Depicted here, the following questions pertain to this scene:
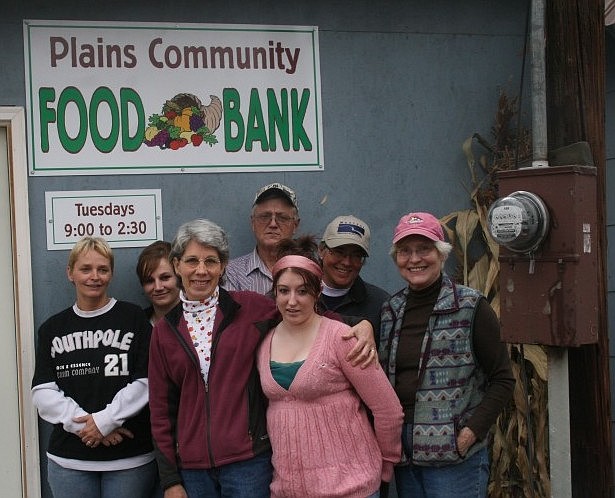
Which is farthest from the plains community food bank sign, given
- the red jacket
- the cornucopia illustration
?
the red jacket

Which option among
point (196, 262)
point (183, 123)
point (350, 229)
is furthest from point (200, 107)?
point (196, 262)

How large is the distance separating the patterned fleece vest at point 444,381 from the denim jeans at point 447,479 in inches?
Result: 2.2

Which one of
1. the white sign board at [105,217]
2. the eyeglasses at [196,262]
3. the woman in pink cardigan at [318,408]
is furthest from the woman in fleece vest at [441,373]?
the white sign board at [105,217]

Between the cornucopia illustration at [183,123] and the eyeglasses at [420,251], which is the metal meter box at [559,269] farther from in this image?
the cornucopia illustration at [183,123]

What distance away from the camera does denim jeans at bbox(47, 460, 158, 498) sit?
4.35 m

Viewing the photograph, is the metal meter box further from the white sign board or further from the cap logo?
the white sign board

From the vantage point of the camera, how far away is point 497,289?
5.47m

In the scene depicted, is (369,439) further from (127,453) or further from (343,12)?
(343,12)

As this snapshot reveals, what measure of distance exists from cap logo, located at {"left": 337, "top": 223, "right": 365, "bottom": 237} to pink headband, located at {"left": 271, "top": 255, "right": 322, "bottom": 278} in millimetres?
695

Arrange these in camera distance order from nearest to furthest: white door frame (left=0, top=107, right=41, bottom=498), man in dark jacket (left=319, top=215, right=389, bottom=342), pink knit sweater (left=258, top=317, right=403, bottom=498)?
pink knit sweater (left=258, top=317, right=403, bottom=498)
man in dark jacket (left=319, top=215, right=389, bottom=342)
white door frame (left=0, top=107, right=41, bottom=498)

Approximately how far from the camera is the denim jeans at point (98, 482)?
4.35 meters

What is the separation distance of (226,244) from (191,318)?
1.14ft

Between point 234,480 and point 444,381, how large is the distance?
0.94 m

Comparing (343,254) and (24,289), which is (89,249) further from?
(343,254)
